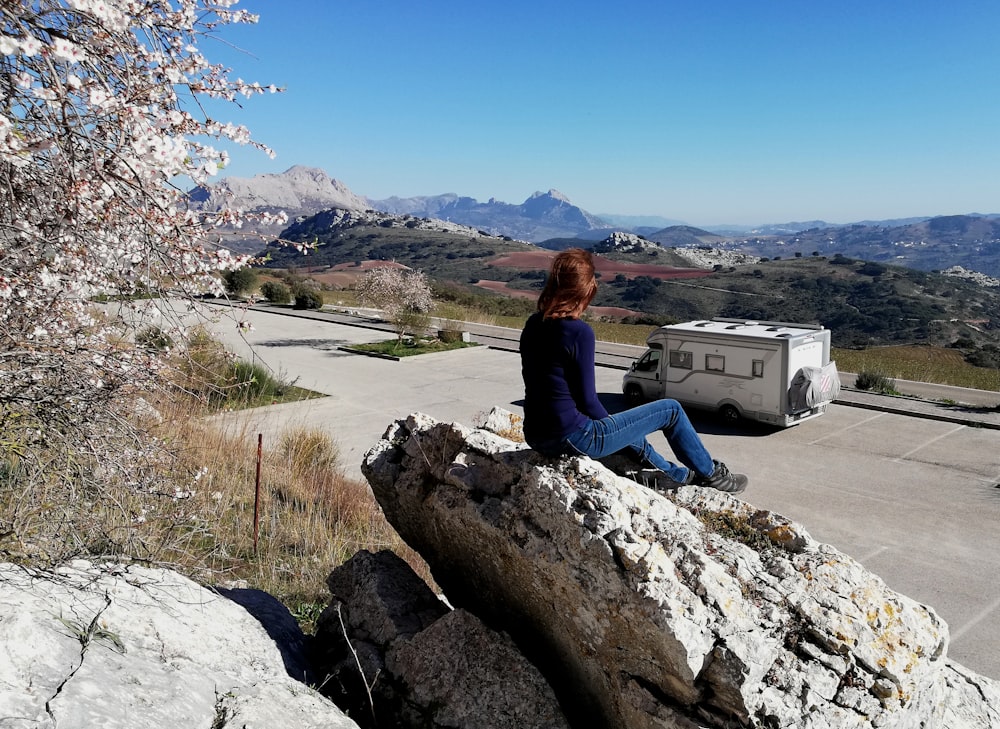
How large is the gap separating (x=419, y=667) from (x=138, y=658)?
144 centimetres

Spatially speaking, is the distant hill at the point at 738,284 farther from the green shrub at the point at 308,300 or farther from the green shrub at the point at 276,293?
the green shrub at the point at 308,300

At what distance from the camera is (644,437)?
456 cm

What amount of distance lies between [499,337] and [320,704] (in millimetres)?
24731

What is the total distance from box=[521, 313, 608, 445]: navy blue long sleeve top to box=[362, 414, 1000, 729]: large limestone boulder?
21 cm

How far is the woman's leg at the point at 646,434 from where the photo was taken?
4.17 meters

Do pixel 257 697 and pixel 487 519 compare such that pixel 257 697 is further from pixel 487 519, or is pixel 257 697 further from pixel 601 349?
pixel 601 349

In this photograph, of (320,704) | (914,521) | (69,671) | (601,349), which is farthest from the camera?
(601,349)

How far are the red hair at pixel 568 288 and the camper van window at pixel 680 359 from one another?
12505mm

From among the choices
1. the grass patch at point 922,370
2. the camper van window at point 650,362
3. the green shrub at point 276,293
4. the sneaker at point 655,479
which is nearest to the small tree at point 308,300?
the green shrub at point 276,293

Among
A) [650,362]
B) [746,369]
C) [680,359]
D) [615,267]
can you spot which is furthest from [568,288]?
[615,267]

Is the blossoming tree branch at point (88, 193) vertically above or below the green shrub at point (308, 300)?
above

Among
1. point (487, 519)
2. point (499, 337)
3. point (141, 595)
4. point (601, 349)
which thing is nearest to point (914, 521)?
point (487, 519)

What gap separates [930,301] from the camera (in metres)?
83.6

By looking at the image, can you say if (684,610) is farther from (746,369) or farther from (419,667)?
(746,369)
